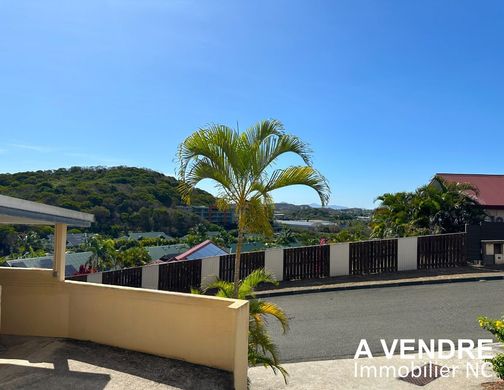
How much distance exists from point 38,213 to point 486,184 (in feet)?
82.5

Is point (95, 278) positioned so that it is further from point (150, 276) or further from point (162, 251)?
point (162, 251)

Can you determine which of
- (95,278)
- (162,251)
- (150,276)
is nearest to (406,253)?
(150,276)

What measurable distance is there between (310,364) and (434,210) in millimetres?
12995

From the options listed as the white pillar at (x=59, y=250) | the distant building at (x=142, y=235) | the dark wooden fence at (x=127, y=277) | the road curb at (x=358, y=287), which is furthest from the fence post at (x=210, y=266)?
the distant building at (x=142, y=235)

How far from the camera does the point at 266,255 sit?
1355 centimetres

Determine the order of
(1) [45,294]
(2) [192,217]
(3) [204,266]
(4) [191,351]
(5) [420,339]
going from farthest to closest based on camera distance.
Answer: (2) [192,217]
(3) [204,266]
(5) [420,339]
(1) [45,294]
(4) [191,351]

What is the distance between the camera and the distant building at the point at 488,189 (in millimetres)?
23188

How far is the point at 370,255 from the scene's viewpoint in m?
13.9

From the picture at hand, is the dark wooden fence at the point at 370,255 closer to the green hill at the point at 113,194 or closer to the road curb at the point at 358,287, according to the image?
the road curb at the point at 358,287

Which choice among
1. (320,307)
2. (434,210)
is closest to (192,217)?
(434,210)

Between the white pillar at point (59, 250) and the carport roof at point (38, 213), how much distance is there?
0.34 m

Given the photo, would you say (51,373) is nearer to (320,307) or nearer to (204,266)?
(320,307)

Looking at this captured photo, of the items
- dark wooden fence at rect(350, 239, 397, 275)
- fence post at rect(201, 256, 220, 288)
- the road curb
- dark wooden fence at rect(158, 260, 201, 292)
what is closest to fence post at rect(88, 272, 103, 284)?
dark wooden fence at rect(158, 260, 201, 292)

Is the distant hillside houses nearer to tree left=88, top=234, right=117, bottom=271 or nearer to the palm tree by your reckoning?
tree left=88, top=234, right=117, bottom=271
